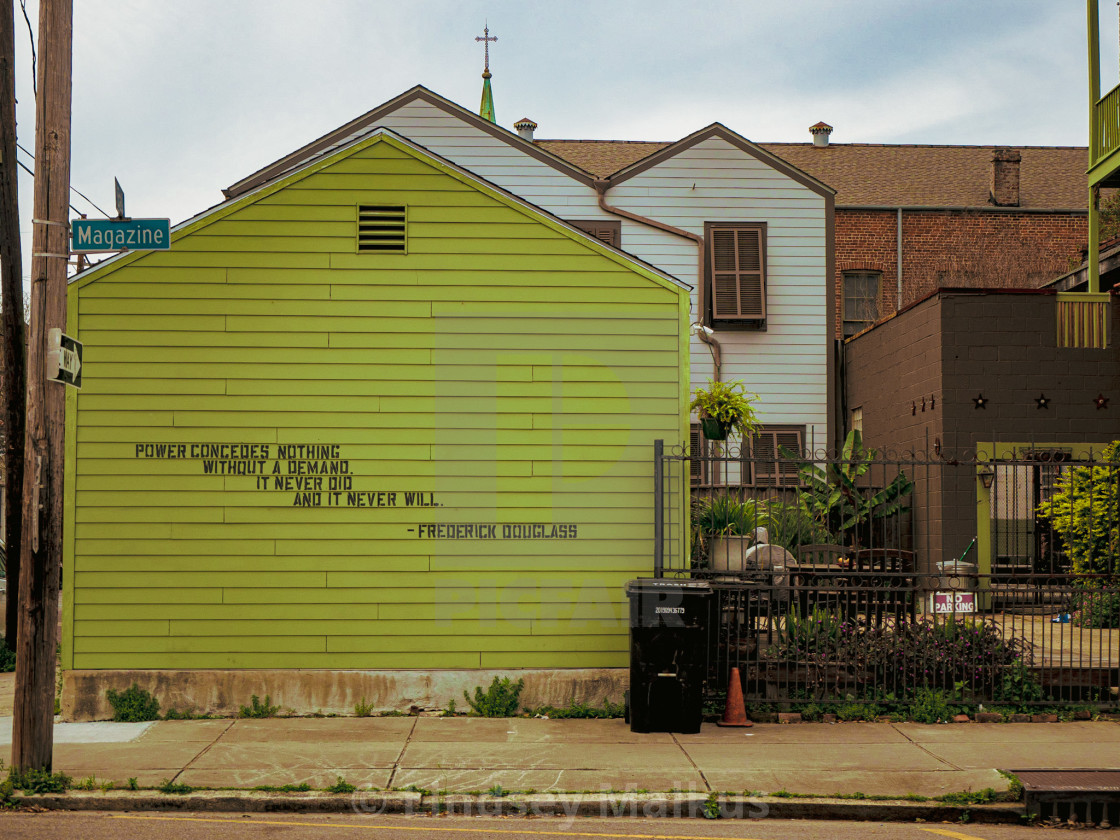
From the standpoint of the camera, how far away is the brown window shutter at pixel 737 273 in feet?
63.6

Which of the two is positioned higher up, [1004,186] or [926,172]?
[926,172]

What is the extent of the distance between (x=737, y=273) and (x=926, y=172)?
14.2 m

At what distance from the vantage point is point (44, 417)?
7.64 meters

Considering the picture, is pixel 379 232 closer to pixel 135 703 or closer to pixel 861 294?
pixel 135 703

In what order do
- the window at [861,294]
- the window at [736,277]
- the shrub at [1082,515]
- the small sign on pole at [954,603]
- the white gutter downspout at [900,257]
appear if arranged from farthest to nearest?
the white gutter downspout at [900,257] → the window at [861,294] → the window at [736,277] → the shrub at [1082,515] → the small sign on pole at [954,603]

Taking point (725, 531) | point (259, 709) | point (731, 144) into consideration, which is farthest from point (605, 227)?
point (259, 709)

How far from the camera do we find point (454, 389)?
10.3 meters

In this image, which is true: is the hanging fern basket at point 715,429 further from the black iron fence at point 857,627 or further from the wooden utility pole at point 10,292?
the wooden utility pole at point 10,292

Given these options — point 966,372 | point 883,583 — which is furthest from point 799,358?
point 883,583

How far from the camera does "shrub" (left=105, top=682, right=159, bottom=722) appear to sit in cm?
978

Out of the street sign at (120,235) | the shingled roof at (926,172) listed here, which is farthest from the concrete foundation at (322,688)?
the shingled roof at (926,172)

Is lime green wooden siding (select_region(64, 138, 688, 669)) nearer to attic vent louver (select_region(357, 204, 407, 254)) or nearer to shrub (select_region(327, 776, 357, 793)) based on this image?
attic vent louver (select_region(357, 204, 407, 254))

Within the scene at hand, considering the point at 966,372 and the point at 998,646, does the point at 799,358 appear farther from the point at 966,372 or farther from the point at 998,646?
the point at 998,646

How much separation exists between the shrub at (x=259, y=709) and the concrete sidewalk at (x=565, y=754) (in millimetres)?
124
